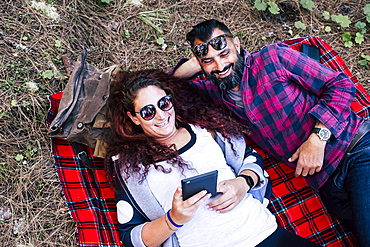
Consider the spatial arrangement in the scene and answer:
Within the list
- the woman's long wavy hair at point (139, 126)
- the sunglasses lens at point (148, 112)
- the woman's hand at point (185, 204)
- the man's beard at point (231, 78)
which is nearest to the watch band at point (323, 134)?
the woman's long wavy hair at point (139, 126)

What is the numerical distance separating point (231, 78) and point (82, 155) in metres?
1.61

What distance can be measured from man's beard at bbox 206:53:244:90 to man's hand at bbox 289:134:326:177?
84 centimetres

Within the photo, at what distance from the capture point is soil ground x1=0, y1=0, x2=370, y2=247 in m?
3.37

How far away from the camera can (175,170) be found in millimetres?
2891

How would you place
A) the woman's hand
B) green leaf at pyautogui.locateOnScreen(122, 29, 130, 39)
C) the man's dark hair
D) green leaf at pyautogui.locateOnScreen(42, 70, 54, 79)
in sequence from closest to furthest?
1. the woman's hand
2. the man's dark hair
3. green leaf at pyautogui.locateOnScreen(42, 70, 54, 79)
4. green leaf at pyautogui.locateOnScreen(122, 29, 130, 39)

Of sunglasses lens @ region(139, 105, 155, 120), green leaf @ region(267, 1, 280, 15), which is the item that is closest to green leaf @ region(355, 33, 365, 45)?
green leaf @ region(267, 1, 280, 15)

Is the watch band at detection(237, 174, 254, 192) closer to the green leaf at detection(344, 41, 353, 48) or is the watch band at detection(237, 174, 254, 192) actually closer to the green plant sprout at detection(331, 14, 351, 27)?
the green leaf at detection(344, 41, 353, 48)

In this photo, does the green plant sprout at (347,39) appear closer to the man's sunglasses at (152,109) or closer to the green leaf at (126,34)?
the green leaf at (126,34)

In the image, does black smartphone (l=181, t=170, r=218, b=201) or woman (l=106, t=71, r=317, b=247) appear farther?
woman (l=106, t=71, r=317, b=247)

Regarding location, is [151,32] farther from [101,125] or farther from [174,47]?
[101,125]

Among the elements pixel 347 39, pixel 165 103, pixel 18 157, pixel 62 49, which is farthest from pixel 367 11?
pixel 18 157

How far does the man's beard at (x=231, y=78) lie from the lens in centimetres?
321

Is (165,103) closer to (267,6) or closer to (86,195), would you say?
(86,195)

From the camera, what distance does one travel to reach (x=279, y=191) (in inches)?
147
